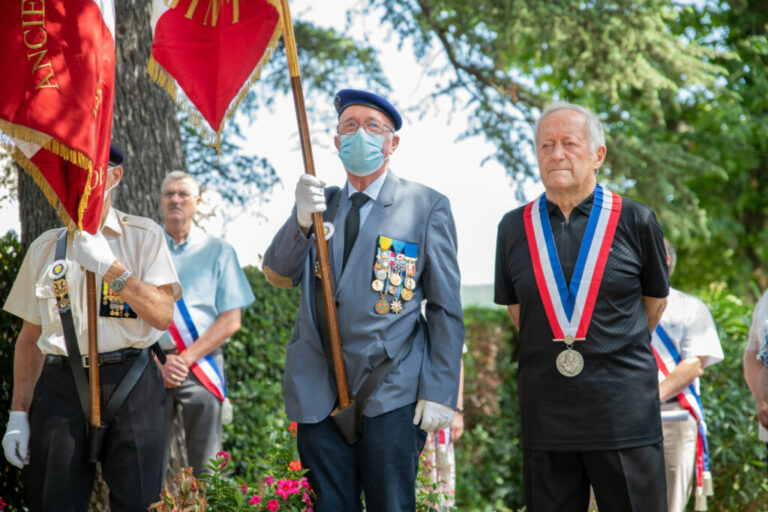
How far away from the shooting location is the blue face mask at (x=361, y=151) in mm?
3594

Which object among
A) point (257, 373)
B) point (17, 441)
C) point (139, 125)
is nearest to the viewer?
point (17, 441)

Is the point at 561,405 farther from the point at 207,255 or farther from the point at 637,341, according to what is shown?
the point at 207,255

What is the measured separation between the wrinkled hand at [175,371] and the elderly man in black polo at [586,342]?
2292 millimetres

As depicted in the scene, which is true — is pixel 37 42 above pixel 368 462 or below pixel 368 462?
above

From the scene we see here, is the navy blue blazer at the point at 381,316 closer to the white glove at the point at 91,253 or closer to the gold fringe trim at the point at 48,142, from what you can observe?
the white glove at the point at 91,253

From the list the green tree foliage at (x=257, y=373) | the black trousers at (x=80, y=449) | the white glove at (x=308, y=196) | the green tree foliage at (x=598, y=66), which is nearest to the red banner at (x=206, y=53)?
the white glove at (x=308, y=196)

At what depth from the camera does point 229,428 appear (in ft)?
21.0

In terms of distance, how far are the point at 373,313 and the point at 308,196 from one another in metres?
0.55

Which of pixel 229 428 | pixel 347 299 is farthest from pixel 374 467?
pixel 229 428

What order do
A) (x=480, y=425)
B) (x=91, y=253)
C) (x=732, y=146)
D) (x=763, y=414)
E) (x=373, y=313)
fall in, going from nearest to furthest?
(x=373, y=313) → (x=91, y=253) → (x=763, y=414) → (x=480, y=425) → (x=732, y=146)

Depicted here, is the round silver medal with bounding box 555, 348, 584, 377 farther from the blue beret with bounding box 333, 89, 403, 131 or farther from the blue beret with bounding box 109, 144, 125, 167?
the blue beret with bounding box 109, 144, 125, 167

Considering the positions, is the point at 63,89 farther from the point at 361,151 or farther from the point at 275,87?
the point at 275,87

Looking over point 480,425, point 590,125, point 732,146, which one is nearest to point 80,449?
point 590,125

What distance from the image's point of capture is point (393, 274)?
139 inches
